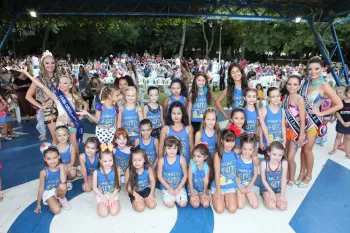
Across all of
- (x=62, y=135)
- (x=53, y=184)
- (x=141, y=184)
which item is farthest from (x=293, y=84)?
(x=53, y=184)

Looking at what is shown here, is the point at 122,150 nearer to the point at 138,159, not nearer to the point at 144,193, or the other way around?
the point at 138,159

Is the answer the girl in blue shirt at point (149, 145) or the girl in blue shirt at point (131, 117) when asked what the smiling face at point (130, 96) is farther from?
the girl in blue shirt at point (149, 145)

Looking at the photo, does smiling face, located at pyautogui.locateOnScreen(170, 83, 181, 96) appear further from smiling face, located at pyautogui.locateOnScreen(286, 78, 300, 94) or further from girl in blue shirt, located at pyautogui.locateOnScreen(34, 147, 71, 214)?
girl in blue shirt, located at pyautogui.locateOnScreen(34, 147, 71, 214)

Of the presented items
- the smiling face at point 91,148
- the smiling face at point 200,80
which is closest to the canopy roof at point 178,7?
the smiling face at point 200,80

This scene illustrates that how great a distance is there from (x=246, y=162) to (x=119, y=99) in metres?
1.98

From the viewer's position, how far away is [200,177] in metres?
3.52

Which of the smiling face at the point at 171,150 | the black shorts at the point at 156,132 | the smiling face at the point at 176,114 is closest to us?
the smiling face at the point at 171,150

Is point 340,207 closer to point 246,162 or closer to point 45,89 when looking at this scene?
point 246,162

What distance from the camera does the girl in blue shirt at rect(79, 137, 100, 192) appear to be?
A: 11.9 ft

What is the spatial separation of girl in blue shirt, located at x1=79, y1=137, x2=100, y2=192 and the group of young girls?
0.5 inches

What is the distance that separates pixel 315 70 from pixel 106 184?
2.91 metres

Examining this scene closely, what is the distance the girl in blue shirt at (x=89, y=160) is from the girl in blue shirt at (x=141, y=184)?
549mm

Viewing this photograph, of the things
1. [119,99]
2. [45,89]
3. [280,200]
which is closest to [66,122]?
[45,89]

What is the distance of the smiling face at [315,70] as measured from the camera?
3.58 m
